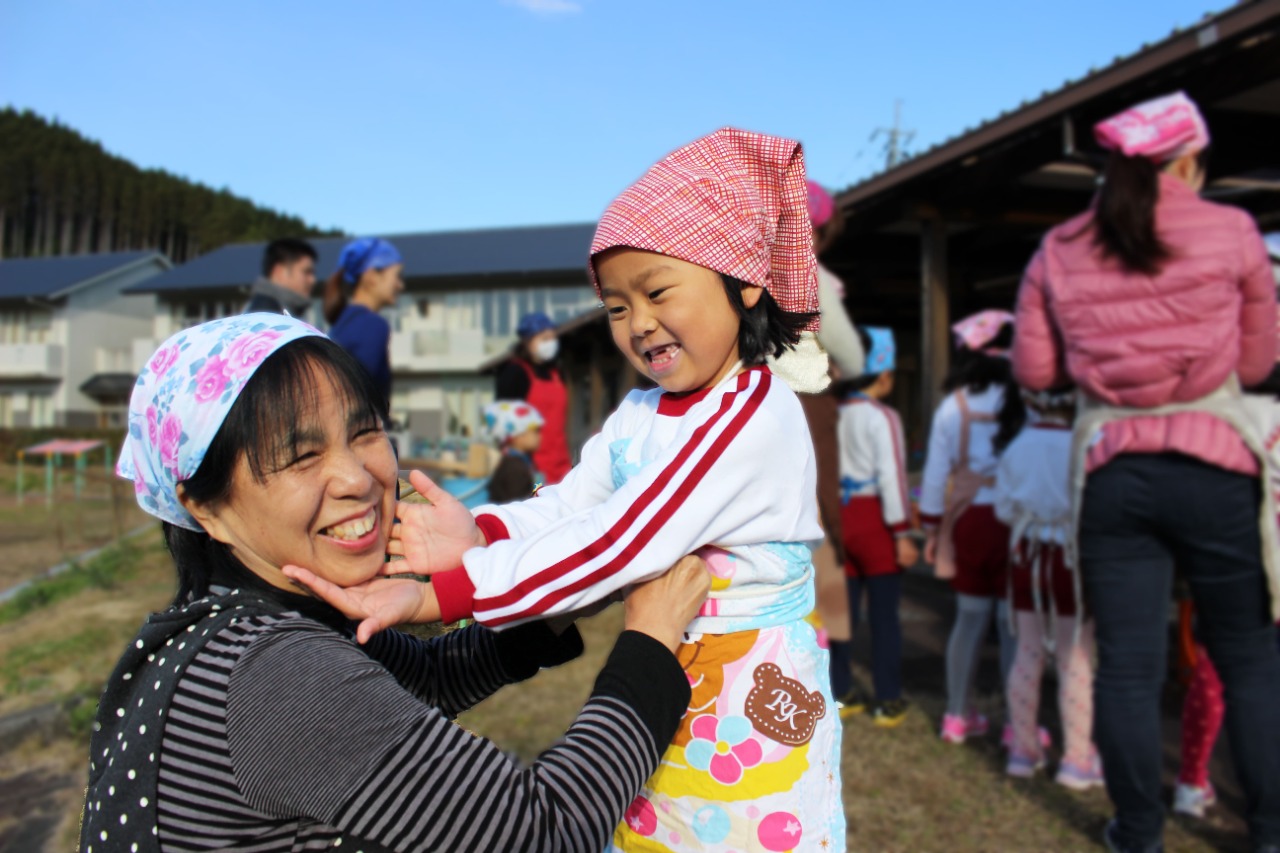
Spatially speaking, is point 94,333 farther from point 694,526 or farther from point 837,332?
point 694,526

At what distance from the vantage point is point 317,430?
1.19 metres

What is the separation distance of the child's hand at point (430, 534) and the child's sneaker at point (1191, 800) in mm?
2805

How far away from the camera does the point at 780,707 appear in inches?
51.1

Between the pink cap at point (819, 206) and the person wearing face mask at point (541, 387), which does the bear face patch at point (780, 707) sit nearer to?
the pink cap at point (819, 206)

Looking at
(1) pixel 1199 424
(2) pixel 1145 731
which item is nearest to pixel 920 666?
(2) pixel 1145 731

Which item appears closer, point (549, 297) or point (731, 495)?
point (731, 495)

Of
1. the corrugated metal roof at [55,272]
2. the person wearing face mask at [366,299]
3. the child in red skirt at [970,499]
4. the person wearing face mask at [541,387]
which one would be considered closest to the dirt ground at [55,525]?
the person wearing face mask at [541,387]

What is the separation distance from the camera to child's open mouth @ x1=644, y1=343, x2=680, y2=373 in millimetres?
1417

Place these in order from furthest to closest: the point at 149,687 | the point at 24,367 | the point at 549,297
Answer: the point at 24,367
the point at 549,297
the point at 149,687

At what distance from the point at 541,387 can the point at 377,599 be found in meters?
4.82

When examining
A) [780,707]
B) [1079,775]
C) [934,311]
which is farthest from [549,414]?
[780,707]

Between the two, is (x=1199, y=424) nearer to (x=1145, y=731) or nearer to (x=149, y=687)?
(x=1145, y=731)

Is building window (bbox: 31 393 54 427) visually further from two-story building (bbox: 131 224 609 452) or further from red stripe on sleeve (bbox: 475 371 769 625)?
red stripe on sleeve (bbox: 475 371 769 625)

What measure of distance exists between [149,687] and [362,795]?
1.06 ft
